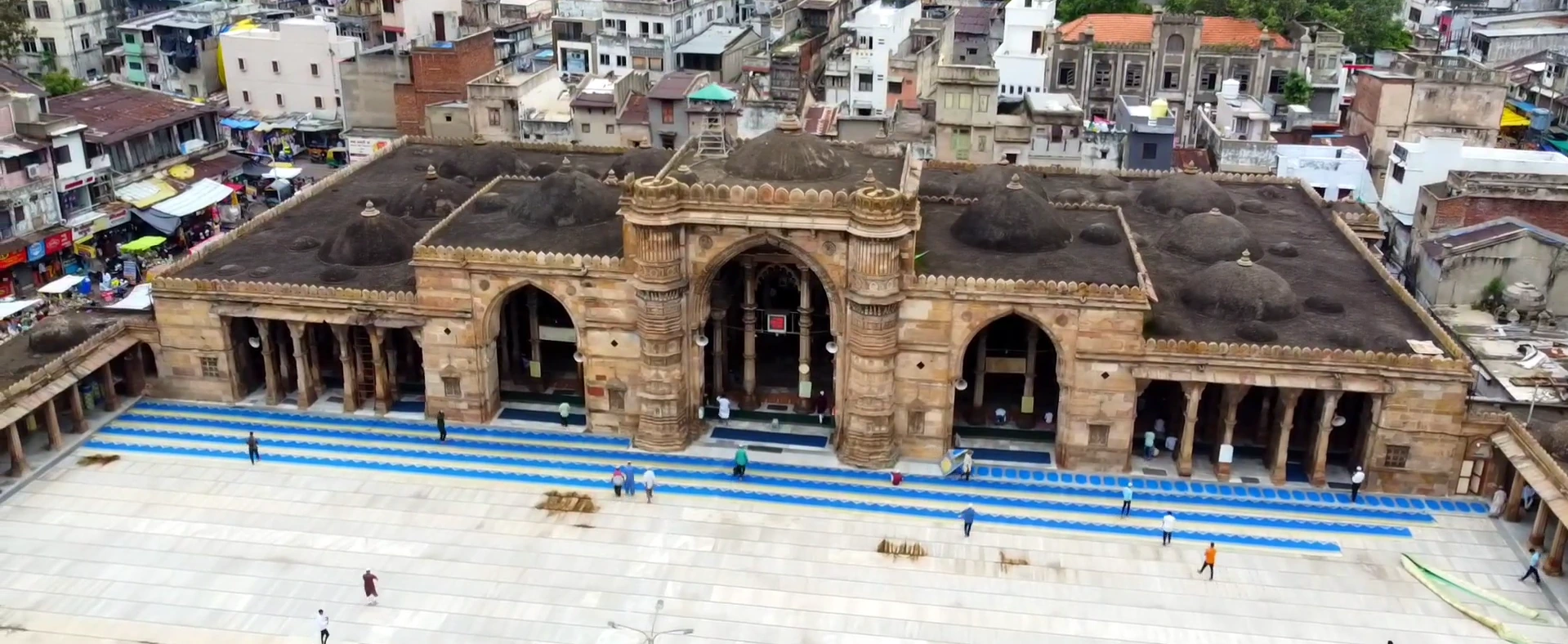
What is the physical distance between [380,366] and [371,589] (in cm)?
1376

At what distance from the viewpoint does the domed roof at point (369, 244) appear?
165 feet

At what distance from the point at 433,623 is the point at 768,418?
16838 mm

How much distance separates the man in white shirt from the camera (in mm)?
42906

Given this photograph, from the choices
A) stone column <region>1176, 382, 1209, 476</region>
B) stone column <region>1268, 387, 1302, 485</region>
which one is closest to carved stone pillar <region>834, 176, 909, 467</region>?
stone column <region>1176, 382, 1209, 476</region>

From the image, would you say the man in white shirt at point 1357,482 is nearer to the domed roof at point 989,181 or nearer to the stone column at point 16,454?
the domed roof at point 989,181

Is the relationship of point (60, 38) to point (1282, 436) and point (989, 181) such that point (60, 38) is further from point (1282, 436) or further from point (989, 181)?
point (1282, 436)

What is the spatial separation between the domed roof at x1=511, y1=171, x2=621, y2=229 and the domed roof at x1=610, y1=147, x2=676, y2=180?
28.6 ft

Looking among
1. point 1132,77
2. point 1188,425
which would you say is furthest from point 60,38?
point 1188,425

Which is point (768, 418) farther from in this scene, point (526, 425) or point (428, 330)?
point (428, 330)

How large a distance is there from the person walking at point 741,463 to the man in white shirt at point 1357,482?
21.4m

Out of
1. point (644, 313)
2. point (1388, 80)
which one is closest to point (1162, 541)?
point (644, 313)

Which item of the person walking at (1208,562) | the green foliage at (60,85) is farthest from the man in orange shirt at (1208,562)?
the green foliage at (60,85)

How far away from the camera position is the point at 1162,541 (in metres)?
40.8

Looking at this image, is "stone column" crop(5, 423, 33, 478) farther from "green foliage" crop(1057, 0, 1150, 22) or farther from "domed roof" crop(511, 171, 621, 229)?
"green foliage" crop(1057, 0, 1150, 22)
